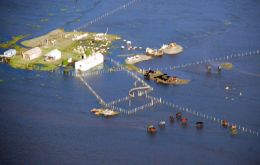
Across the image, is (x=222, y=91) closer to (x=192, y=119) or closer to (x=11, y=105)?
(x=192, y=119)

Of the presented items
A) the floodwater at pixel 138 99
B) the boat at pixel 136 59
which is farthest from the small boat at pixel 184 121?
the boat at pixel 136 59

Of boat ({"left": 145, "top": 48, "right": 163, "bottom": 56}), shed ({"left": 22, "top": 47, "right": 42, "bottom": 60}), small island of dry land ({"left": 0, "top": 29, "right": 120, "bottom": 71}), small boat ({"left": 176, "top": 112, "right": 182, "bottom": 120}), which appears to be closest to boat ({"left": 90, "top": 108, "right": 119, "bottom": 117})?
small boat ({"left": 176, "top": 112, "right": 182, "bottom": 120})

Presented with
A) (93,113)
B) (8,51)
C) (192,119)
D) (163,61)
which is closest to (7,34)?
(8,51)

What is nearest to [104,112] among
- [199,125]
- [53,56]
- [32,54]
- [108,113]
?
[108,113]

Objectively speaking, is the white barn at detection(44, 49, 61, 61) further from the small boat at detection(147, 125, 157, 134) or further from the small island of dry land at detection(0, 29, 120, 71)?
the small boat at detection(147, 125, 157, 134)

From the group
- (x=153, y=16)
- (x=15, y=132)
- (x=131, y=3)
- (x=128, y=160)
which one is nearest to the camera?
(x=128, y=160)

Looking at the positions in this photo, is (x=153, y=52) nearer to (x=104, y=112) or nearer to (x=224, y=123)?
(x=104, y=112)
